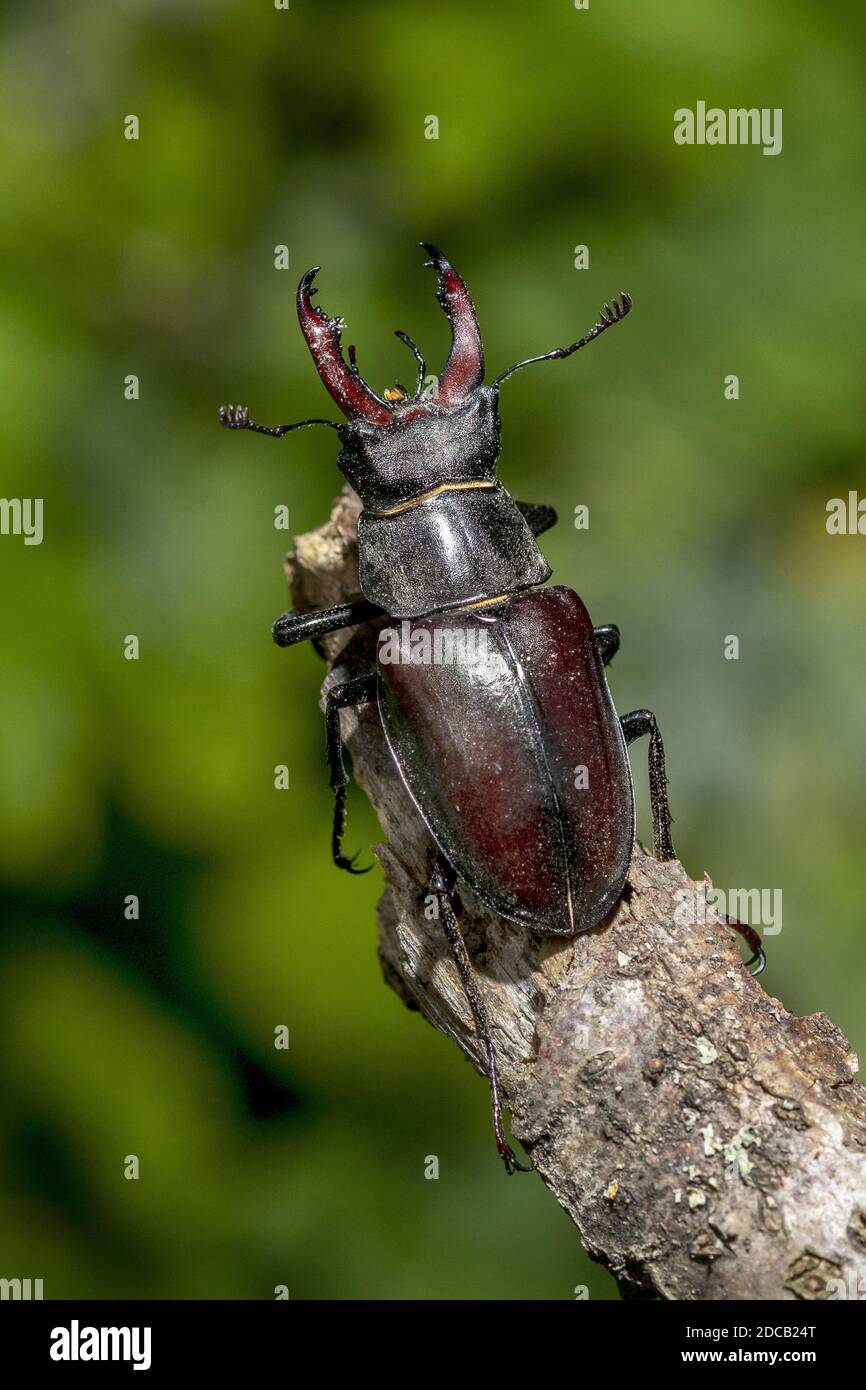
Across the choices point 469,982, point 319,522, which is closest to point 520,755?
point 469,982

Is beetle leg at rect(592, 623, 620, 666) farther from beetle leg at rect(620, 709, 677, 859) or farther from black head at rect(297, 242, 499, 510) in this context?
black head at rect(297, 242, 499, 510)

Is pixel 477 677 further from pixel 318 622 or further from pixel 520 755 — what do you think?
pixel 318 622

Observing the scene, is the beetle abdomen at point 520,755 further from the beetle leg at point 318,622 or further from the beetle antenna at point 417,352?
the beetle antenna at point 417,352

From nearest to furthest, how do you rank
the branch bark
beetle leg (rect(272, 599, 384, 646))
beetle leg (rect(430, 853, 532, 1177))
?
the branch bark → beetle leg (rect(430, 853, 532, 1177)) → beetle leg (rect(272, 599, 384, 646))

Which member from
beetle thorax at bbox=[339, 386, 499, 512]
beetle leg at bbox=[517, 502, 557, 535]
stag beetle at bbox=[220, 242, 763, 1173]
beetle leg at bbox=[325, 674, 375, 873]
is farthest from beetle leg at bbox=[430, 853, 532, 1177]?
beetle leg at bbox=[517, 502, 557, 535]

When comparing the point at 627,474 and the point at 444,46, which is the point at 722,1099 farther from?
the point at 444,46
